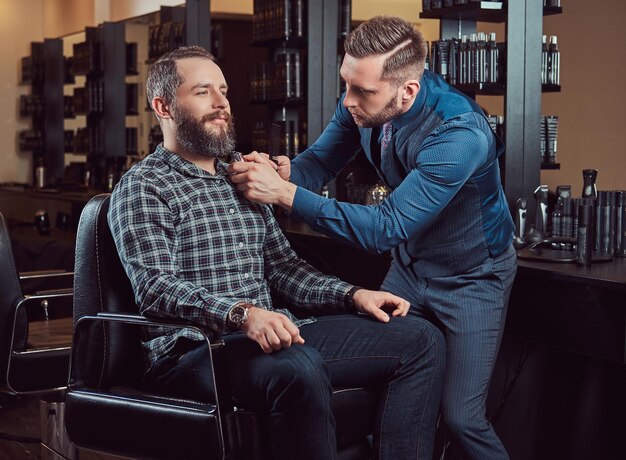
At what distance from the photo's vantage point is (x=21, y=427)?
434 cm

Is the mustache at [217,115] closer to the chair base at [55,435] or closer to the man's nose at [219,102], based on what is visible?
the man's nose at [219,102]

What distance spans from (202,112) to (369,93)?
1.51 ft

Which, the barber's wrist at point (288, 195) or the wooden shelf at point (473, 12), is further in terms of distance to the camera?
the wooden shelf at point (473, 12)

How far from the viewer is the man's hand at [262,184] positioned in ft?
7.88

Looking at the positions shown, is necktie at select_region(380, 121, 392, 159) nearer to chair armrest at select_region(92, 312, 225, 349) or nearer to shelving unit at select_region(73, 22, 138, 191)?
chair armrest at select_region(92, 312, 225, 349)

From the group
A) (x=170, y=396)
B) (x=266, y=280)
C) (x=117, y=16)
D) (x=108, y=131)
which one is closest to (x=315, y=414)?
(x=170, y=396)

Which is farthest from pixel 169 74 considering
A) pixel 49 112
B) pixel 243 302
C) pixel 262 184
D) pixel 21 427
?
pixel 49 112

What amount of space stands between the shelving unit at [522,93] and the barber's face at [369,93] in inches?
54.2

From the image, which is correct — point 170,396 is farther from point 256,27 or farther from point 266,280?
point 256,27

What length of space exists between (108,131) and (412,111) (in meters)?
6.54

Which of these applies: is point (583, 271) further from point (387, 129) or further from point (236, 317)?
point (236, 317)

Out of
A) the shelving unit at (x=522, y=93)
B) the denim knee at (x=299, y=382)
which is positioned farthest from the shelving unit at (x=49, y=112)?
the denim knee at (x=299, y=382)

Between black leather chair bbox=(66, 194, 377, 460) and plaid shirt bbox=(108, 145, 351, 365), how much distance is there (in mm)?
86

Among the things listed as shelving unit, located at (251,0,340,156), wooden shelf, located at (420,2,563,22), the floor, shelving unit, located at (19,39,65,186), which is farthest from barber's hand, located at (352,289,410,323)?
shelving unit, located at (19,39,65,186)
